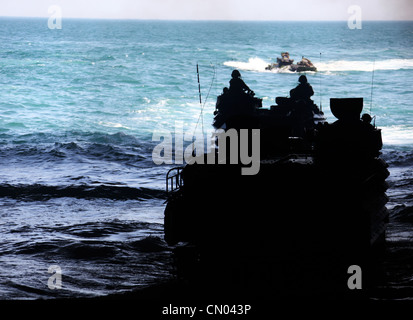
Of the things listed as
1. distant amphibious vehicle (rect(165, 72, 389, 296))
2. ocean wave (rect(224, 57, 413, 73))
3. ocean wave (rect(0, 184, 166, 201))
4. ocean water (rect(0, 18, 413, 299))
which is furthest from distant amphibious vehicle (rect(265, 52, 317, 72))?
distant amphibious vehicle (rect(165, 72, 389, 296))

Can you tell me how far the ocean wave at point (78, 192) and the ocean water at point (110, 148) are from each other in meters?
0.04

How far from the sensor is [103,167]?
29422 millimetres

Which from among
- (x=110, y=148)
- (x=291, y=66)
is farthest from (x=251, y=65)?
(x=110, y=148)

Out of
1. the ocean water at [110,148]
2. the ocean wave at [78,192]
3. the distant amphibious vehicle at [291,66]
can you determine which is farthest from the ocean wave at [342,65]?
the ocean wave at [78,192]

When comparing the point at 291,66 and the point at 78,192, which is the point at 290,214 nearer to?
the point at 78,192

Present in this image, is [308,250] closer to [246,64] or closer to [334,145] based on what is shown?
[334,145]

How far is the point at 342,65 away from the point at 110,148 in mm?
48282

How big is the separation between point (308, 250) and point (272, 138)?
8.98ft

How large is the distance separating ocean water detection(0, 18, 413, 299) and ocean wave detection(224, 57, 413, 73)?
15 cm

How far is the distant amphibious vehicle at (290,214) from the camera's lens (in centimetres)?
1345

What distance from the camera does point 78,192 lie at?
2481 cm

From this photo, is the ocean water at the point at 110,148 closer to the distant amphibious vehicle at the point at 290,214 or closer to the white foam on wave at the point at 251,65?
the white foam on wave at the point at 251,65

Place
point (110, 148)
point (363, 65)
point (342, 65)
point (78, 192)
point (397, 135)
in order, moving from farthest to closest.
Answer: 1. point (363, 65)
2. point (342, 65)
3. point (397, 135)
4. point (110, 148)
5. point (78, 192)
